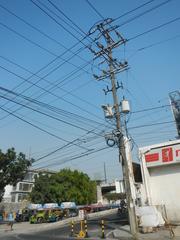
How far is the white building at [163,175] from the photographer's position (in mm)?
21469

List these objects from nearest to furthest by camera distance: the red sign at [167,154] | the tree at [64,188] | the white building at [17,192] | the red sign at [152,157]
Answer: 1. the red sign at [167,154]
2. the red sign at [152,157]
3. the tree at [64,188]
4. the white building at [17,192]

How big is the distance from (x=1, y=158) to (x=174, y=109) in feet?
72.9

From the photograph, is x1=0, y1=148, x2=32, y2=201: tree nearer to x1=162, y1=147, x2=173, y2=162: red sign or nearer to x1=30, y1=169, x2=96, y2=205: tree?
x1=30, y1=169, x2=96, y2=205: tree

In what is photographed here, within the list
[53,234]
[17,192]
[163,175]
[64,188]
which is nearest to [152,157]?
[163,175]

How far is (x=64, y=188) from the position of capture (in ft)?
185

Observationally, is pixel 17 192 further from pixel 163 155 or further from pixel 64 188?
pixel 163 155

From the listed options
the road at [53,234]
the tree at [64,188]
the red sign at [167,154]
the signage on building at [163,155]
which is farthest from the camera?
the tree at [64,188]

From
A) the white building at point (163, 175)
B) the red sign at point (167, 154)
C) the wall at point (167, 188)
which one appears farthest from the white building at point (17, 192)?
the red sign at point (167, 154)

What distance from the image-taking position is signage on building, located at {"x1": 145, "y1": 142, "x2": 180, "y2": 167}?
70.2ft

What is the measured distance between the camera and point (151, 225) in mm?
18500

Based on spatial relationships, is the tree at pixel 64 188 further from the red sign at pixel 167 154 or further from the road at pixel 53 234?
the red sign at pixel 167 154

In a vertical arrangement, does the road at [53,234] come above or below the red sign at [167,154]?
below

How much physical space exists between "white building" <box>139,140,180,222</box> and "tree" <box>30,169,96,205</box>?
34.4m

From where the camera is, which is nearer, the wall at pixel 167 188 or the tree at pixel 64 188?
the wall at pixel 167 188
